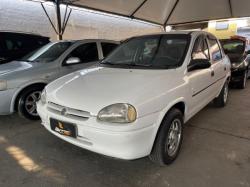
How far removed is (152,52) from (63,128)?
1.68 m

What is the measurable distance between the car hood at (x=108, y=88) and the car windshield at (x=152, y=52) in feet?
0.92

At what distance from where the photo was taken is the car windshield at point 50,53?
457cm

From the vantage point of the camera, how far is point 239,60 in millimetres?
6531

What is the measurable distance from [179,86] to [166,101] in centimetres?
36

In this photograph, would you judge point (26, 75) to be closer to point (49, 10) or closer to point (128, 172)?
point (128, 172)

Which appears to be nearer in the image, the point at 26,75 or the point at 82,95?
the point at 82,95

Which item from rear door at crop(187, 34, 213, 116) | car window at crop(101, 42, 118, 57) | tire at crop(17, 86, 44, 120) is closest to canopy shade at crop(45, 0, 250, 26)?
car window at crop(101, 42, 118, 57)

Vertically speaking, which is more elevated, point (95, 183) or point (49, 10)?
point (49, 10)

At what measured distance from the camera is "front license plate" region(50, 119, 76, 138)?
2351 millimetres

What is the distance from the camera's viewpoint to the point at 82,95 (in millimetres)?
2432

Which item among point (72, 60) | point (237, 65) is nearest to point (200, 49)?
point (72, 60)

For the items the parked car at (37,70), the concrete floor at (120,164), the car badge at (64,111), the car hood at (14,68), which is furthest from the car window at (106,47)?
the car badge at (64,111)

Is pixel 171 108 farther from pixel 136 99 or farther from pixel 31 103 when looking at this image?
pixel 31 103

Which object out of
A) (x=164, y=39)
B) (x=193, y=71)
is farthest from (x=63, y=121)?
(x=164, y=39)
